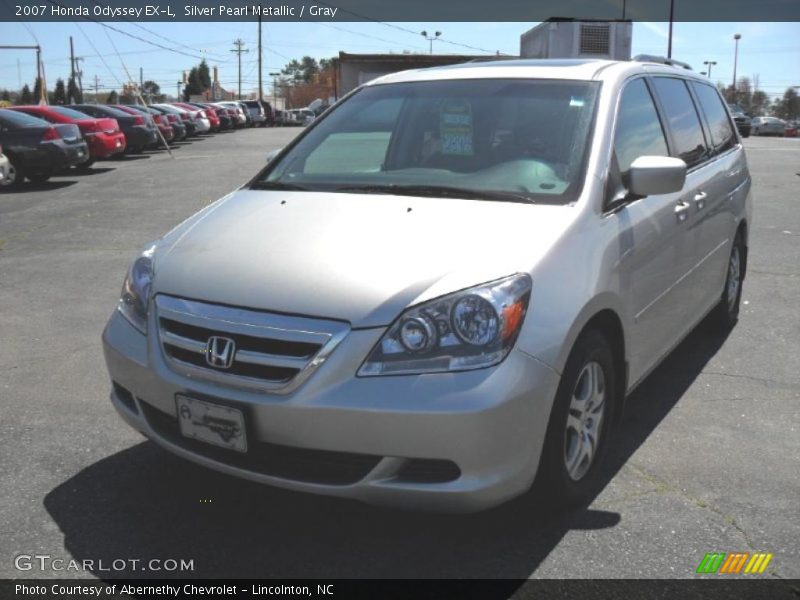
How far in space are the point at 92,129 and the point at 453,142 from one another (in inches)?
710

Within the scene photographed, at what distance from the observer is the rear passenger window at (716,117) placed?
5500 mm

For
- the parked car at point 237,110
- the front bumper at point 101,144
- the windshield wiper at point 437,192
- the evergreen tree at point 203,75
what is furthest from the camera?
the evergreen tree at point 203,75

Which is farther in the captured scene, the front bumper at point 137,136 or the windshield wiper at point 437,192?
the front bumper at point 137,136

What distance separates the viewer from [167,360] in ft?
10.3

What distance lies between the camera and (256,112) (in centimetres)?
5681

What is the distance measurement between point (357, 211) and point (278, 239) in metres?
0.36

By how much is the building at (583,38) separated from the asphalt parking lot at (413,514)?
16.6 metres

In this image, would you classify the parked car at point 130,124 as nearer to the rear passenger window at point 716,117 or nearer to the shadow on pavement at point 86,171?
the shadow on pavement at point 86,171

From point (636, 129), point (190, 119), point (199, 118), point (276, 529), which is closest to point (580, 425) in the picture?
point (276, 529)

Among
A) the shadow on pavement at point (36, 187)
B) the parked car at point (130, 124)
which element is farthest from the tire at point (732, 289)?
the parked car at point (130, 124)

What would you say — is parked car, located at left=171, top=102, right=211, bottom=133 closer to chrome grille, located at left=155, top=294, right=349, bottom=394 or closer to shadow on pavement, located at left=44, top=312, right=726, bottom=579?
shadow on pavement, located at left=44, top=312, right=726, bottom=579

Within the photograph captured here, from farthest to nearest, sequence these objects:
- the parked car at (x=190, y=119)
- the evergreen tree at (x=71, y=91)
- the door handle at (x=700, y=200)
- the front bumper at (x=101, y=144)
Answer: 1. the evergreen tree at (x=71, y=91)
2. the parked car at (x=190, y=119)
3. the front bumper at (x=101, y=144)
4. the door handle at (x=700, y=200)

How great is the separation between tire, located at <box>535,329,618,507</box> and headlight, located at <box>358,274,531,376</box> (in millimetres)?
344

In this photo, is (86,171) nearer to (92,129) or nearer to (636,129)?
(92,129)
